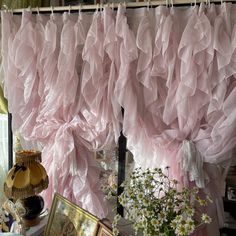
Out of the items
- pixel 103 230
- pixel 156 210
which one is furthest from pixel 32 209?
pixel 156 210

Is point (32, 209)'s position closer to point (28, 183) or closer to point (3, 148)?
point (28, 183)

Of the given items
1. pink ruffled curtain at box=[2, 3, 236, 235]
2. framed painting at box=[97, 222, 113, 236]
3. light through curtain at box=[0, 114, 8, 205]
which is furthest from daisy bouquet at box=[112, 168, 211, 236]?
light through curtain at box=[0, 114, 8, 205]

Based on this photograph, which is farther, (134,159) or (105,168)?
(105,168)

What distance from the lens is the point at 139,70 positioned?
1.37m

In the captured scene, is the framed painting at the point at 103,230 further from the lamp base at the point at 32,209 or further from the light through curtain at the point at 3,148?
the light through curtain at the point at 3,148

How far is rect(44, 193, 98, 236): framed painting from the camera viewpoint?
1.14m

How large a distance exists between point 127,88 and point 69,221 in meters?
0.63

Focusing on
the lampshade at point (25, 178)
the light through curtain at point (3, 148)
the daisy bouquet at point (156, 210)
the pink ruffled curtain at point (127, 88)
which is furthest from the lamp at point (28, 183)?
the light through curtain at point (3, 148)

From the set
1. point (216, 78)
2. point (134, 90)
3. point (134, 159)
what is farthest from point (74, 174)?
point (216, 78)

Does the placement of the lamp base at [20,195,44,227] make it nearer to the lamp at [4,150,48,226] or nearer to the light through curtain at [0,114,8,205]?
the lamp at [4,150,48,226]

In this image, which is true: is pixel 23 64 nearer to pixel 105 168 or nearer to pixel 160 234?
pixel 105 168

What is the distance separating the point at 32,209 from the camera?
1.29 metres

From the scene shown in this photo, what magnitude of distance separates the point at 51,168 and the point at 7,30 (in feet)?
2.59

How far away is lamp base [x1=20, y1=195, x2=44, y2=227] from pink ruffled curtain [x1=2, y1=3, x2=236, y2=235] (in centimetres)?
34
